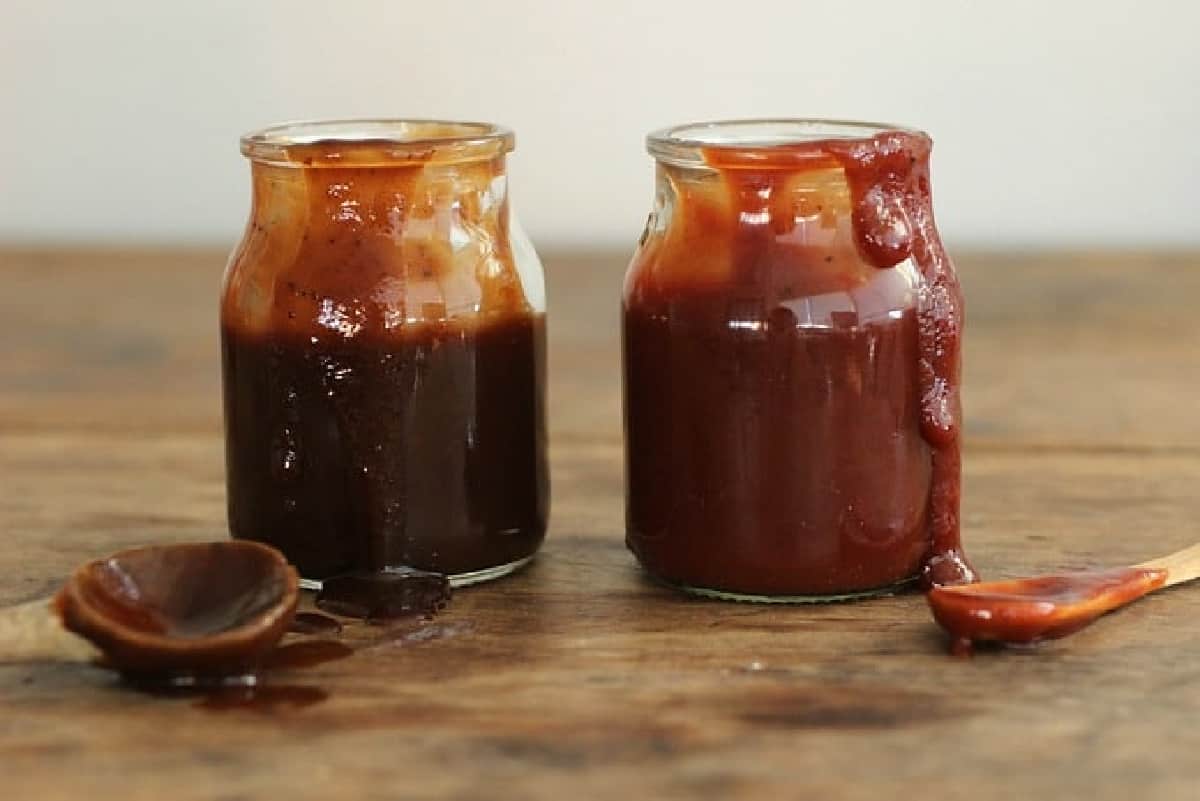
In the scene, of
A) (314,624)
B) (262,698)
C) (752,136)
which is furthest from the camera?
(752,136)

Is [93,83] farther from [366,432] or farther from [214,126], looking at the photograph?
[366,432]

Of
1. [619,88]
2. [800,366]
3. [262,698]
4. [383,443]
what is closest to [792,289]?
[800,366]

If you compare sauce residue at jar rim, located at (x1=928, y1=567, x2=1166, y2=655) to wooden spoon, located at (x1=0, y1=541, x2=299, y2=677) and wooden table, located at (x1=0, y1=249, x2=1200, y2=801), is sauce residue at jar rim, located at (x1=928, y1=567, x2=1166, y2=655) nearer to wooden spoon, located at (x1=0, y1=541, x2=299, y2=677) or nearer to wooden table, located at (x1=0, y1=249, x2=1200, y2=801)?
wooden table, located at (x1=0, y1=249, x2=1200, y2=801)

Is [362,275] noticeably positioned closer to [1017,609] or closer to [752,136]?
[752,136]

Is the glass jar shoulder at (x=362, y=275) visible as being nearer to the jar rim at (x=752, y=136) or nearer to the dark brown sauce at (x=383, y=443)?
the dark brown sauce at (x=383, y=443)

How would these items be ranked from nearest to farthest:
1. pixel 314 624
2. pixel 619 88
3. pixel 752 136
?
pixel 314 624 → pixel 752 136 → pixel 619 88

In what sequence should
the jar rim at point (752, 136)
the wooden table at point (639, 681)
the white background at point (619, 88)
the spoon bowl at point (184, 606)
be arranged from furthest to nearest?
1. the white background at point (619, 88)
2. the jar rim at point (752, 136)
3. the spoon bowl at point (184, 606)
4. the wooden table at point (639, 681)

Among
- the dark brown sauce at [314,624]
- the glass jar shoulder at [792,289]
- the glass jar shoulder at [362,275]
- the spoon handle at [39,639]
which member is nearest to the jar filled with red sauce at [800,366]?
the glass jar shoulder at [792,289]
